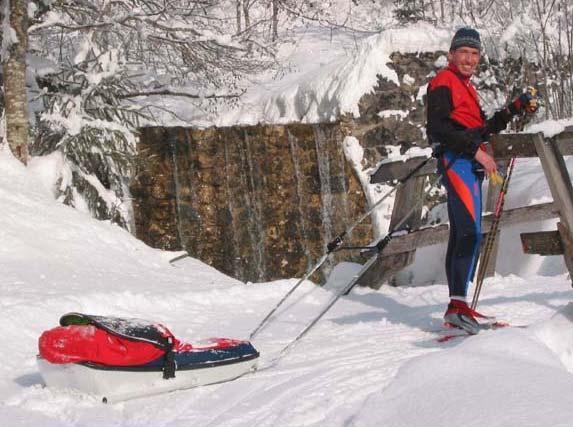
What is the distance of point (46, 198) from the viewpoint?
9477mm

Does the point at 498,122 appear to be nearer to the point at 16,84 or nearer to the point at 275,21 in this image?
the point at 16,84

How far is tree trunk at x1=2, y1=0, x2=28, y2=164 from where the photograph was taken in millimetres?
10023

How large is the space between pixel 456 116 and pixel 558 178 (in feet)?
3.26

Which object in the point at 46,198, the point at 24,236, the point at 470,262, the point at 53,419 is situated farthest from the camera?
the point at 46,198

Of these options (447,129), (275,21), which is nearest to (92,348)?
(447,129)

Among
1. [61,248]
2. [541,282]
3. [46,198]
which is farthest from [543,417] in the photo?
[46,198]

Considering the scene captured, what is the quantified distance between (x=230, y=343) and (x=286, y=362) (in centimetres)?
45

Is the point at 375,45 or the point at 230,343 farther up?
the point at 375,45

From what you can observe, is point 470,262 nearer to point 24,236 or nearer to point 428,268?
point 428,268

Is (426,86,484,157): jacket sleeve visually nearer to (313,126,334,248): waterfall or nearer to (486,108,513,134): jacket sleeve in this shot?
(486,108,513,134): jacket sleeve

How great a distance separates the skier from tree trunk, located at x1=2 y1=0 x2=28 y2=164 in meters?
6.27

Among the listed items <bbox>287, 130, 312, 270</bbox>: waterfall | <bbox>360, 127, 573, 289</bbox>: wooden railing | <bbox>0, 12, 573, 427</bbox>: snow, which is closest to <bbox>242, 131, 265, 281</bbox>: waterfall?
<bbox>287, 130, 312, 270</bbox>: waterfall

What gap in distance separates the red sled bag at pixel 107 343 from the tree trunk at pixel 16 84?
629cm

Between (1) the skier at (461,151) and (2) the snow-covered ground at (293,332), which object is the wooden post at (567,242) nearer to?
(2) the snow-covered ground at (293,332)
